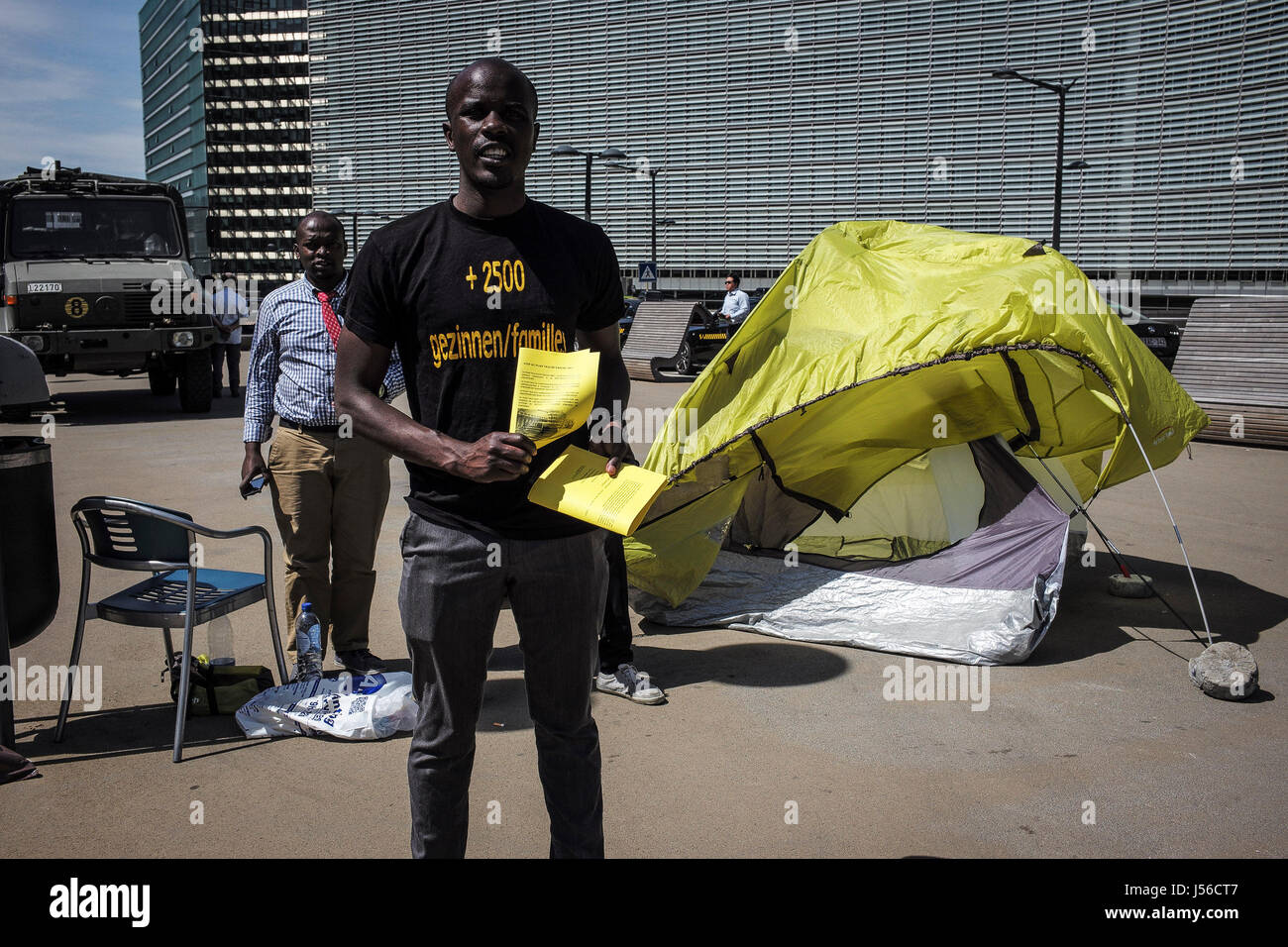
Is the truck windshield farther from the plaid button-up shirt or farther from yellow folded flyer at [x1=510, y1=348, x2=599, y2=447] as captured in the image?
yellow folded flyer at [x1=510, y1=348, x2=599, y2=447]

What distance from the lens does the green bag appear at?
426 cm

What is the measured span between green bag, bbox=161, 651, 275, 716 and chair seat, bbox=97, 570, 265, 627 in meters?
0.30

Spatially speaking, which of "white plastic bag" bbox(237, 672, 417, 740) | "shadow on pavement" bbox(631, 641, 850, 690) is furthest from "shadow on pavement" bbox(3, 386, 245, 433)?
"shadow on pavement" bbox(631, 641, 850, 690)

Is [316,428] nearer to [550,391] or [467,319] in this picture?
[467,319]

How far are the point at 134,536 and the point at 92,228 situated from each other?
37.6 ft

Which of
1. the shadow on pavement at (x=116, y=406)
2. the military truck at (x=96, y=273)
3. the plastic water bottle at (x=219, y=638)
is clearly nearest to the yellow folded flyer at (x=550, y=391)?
the plastic water bottle at (x=219, y=638)

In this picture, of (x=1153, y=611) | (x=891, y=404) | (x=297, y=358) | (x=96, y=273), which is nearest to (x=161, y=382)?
(x=96, y=273)

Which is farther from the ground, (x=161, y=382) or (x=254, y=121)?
(x=254, y=121)

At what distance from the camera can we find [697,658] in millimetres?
5164

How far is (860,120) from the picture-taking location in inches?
1973

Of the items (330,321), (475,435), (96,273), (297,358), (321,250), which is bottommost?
(475,435)
